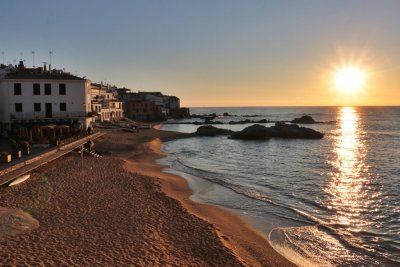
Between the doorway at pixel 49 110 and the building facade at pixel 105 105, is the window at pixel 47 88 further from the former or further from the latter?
the building facade at pixel 105 105

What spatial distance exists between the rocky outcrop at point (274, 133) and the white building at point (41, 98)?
29010 millimetres

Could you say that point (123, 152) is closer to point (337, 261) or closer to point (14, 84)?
point (14, 84)

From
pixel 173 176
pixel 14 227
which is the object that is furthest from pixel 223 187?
pixel 14 227

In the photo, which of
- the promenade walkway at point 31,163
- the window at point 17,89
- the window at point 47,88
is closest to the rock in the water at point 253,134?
the window at point 47,88

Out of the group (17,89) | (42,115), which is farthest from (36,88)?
(42,115)

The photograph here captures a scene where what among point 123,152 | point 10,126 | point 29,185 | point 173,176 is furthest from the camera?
point 10,126

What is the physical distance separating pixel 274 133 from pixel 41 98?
40.7 m

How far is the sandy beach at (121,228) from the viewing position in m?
11.9

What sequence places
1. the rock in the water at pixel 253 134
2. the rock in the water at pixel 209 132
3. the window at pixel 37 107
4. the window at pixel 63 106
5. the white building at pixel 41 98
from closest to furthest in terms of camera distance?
the white building at pixel 41 98 < the window at pixel 37 107 < the window at pixel 63 106 < the rock in the water at pixel 253 134 < the rock in the water at pixel 209 132

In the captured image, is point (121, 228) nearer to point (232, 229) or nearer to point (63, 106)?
point (232, 229)

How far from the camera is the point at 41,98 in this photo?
4472 cm

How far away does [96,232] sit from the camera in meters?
14.0

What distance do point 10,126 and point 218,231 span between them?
118 feet

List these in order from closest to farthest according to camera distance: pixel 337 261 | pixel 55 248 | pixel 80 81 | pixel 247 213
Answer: pixel 55 248, pixel 337 261, pixel 247 213, pixel 80 81
